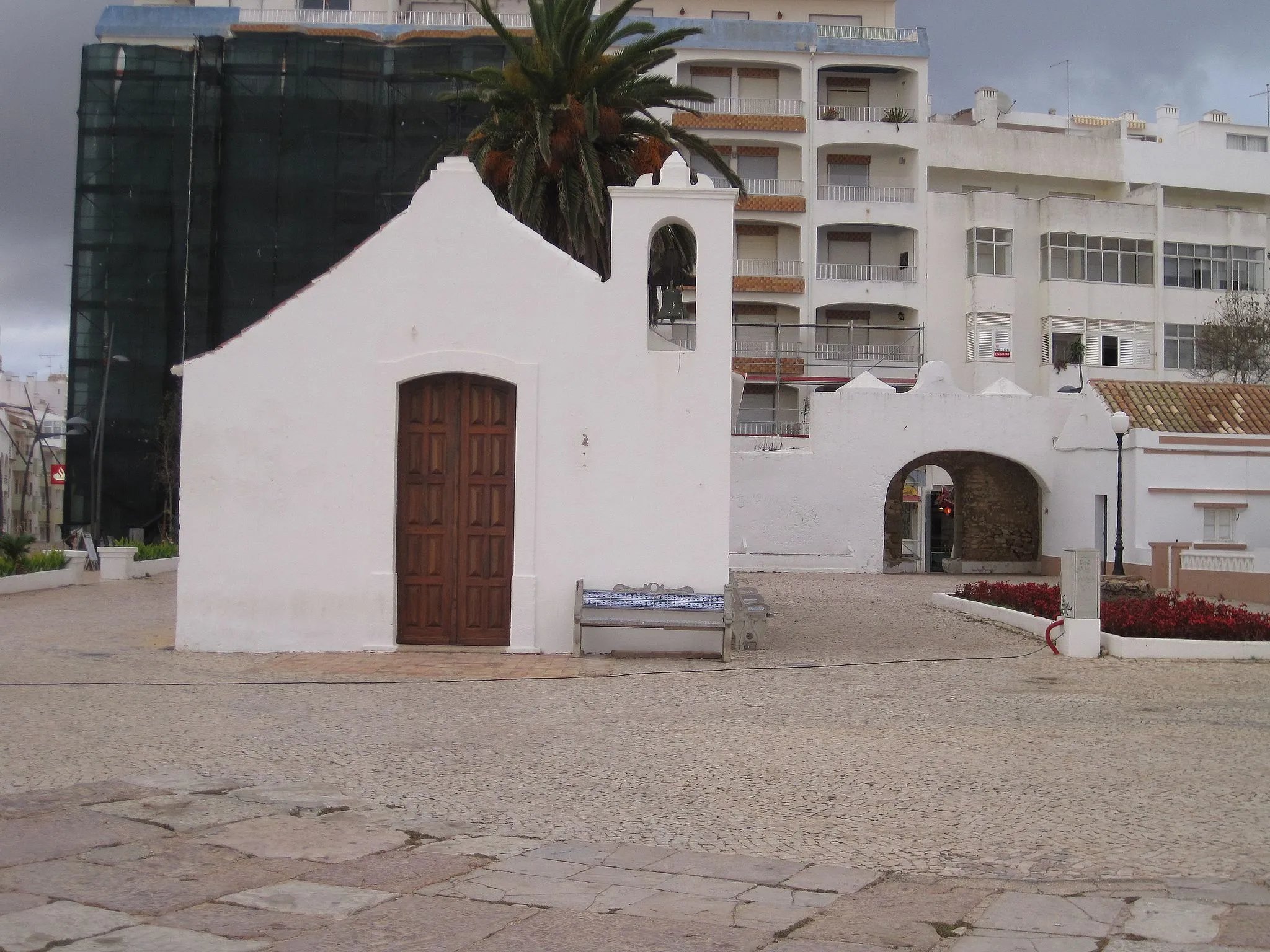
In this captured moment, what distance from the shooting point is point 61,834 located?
649 centimetres

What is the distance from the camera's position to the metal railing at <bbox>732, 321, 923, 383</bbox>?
49875 millimetres

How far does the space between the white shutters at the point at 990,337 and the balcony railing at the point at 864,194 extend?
5.36m

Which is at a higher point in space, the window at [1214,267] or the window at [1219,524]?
the window at [1214,267]

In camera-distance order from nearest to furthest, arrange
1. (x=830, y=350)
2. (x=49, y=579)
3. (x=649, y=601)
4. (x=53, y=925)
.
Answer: (x=53, y=925) → (x=649, y=601) → (x=49, y=579) → (x=830, y=350)

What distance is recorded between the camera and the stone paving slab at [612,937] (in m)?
5.03

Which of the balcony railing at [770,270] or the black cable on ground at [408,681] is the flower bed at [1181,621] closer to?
the black cable on ground at [408,681]

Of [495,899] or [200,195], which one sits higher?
[200,195]

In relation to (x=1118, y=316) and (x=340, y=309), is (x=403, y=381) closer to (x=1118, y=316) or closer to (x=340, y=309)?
(x=340, y=309)

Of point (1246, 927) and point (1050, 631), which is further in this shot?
point (1050, 631)

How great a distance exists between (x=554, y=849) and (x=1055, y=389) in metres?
47.0

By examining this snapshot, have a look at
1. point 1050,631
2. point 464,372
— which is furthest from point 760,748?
point 1050,631

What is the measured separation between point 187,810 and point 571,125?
55.9 ft

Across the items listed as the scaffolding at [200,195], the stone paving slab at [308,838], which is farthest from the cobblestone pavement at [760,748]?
the scaffolding at [200,195]

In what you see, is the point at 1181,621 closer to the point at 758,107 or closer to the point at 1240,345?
the point at 1240,345
